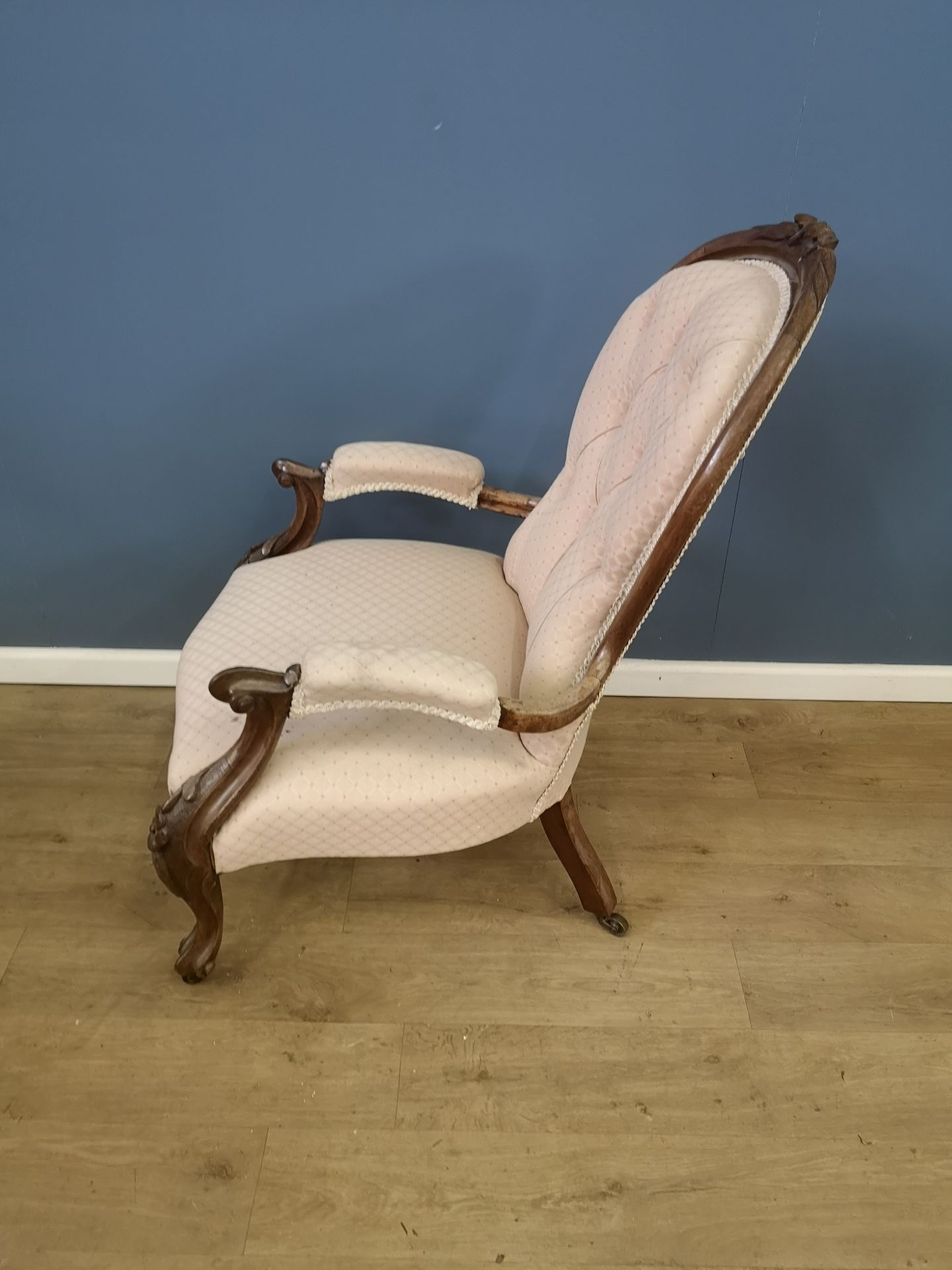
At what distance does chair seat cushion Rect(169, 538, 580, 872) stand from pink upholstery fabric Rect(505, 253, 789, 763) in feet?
0.24

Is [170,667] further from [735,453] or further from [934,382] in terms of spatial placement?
[934,382]

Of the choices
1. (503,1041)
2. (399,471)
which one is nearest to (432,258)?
(399,471)

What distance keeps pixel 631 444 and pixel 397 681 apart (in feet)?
1.39

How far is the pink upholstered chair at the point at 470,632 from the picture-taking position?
101cm

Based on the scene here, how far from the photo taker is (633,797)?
5.68ft

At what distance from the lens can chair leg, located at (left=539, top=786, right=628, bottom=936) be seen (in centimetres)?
140

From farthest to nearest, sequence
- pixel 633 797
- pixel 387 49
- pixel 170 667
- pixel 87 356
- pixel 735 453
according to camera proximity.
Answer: pixel 170 667, pixel 633 797, pixel 87 356, pixel 387 49, pixel 735 453

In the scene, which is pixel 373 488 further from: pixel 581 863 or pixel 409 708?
pixel 581 863

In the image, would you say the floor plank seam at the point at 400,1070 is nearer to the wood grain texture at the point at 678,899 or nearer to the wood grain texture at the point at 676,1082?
the wood grain texture at the point at 676,1082

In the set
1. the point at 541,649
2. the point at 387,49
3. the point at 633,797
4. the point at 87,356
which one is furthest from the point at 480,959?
the point at 387,49

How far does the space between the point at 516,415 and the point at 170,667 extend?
90cm

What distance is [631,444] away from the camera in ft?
3.77

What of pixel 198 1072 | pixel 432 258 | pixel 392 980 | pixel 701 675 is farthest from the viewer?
pixel 701 675

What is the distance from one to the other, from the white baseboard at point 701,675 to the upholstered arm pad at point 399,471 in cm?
63
